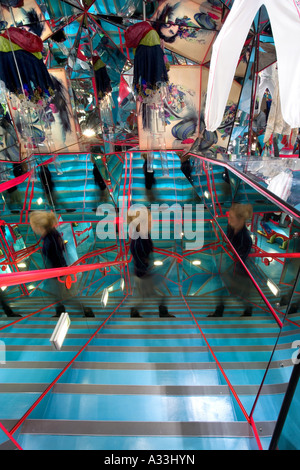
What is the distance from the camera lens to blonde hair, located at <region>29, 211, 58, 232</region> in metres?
4.27

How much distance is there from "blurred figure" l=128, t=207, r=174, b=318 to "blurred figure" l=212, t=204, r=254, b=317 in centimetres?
250

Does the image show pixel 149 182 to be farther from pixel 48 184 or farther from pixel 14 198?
pixel 14 198

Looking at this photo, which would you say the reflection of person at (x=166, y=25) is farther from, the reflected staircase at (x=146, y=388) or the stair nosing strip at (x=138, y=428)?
the stair nosing strip at (x=138, y=428)

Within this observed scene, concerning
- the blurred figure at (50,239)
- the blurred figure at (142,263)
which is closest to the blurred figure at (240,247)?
the blurred figure at (50,239)

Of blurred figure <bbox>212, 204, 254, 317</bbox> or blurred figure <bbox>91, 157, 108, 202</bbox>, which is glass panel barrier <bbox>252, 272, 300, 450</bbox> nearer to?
blurred figure <bbox>212, 204, 254, 317</bbox>

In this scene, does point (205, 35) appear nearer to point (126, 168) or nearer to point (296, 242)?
point (126, 168)

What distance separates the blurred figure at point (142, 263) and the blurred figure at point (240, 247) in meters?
2.50

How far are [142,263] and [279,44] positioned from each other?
4243mm

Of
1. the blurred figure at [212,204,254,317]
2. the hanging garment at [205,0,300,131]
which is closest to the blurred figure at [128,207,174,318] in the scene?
the blurred figure at [212,204,254,317]

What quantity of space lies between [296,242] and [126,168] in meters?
5.99

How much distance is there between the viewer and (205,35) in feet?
18.2

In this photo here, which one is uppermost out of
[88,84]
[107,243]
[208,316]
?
[88,84]

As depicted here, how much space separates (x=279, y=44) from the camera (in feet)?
8.91
